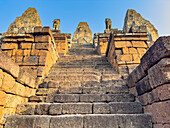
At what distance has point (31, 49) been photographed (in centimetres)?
481

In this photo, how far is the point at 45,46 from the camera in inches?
189

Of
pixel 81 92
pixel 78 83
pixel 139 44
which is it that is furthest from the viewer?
pixel 139 44

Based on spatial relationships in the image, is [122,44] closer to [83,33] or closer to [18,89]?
[18,89]

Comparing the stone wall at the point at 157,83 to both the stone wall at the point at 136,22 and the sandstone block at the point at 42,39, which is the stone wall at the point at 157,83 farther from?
the stone wall at the point at 136,22

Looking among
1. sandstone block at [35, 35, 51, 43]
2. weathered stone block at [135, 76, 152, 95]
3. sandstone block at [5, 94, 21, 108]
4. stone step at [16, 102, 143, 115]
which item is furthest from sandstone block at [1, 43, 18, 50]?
weathered stone block at [135, 76, 152, 95]

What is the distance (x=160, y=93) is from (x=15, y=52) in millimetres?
5604

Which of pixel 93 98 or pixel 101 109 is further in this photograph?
pixel 93 98

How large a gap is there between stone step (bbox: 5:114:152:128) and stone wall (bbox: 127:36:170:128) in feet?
1.03

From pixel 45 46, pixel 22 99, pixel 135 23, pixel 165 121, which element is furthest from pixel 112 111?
pixel 135 23

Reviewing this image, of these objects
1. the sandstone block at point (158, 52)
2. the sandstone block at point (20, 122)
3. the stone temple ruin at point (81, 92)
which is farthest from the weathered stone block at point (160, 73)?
the sandstone block at point (20, 122)

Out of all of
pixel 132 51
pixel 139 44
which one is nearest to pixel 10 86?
pixel 132 51

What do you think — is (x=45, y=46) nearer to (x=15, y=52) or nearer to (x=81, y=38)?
(x=15, y=52)

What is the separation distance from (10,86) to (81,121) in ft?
6.25

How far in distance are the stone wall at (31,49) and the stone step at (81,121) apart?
7.09 feet
